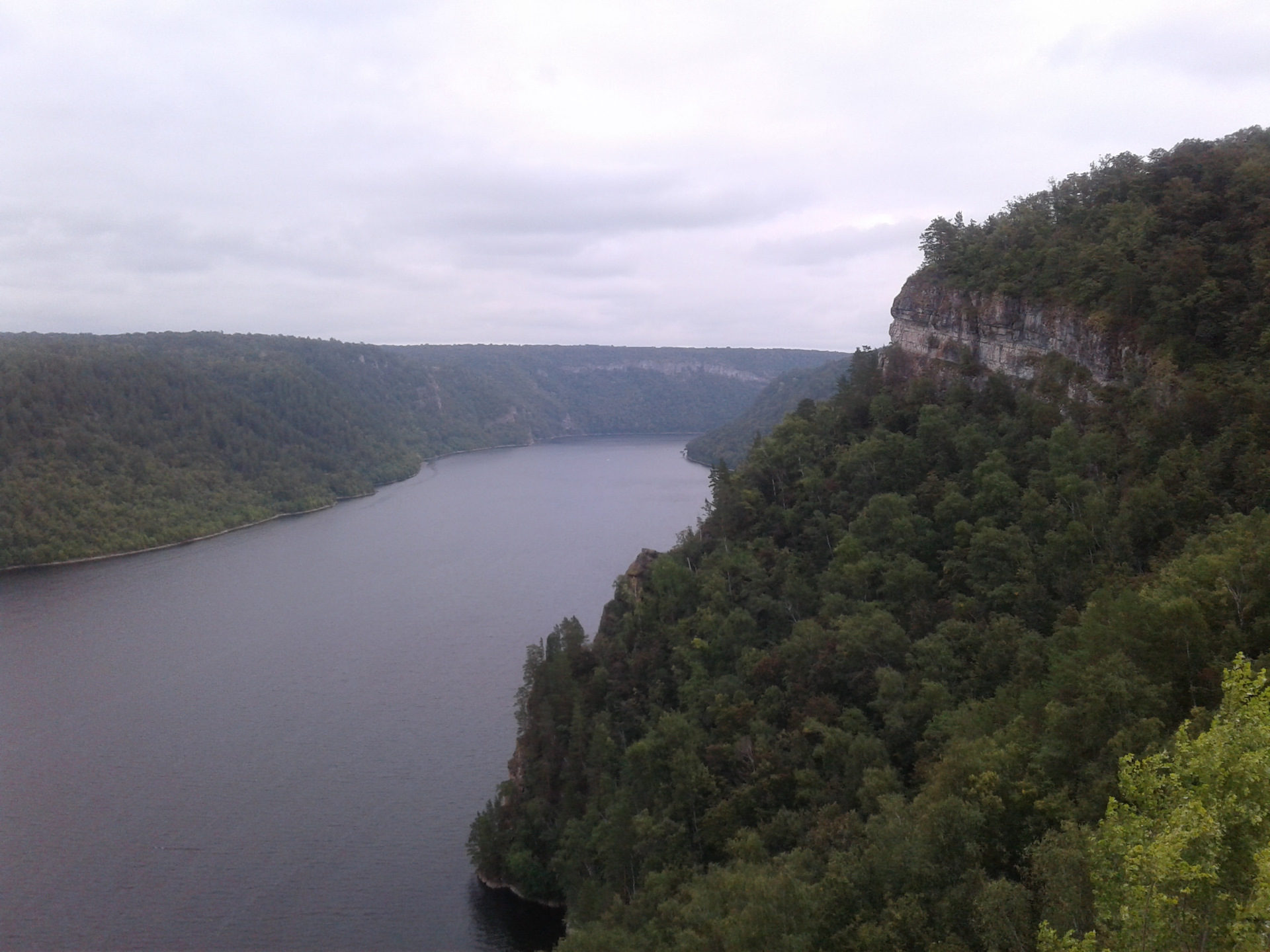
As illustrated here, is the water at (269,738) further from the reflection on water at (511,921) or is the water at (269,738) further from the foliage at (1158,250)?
the foliage at (1158,250)

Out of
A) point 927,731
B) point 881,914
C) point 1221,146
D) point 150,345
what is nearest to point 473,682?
point 927,731

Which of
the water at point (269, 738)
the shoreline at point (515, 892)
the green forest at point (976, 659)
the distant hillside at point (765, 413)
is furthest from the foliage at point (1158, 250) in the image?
the distant hillside at point (765, 413)

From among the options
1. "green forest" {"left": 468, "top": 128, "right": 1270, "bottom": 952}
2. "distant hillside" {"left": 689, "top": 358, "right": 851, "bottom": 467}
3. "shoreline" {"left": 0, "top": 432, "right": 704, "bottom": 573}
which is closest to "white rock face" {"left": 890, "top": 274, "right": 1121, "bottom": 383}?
"green forest" {"left": 468, "top": 128, "right": 1270, "bottom": 952}

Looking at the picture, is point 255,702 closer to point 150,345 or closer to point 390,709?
point 390,709

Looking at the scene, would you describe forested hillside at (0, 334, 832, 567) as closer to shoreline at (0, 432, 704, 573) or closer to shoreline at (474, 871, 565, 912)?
shoreline at (0, 432, 704, 573)

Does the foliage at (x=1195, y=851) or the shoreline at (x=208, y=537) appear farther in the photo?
the shoreline at (x=208, y=537)
